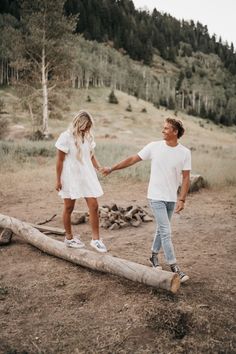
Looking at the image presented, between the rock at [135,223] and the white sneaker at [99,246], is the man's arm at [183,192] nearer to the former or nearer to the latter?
the white sneaker at [99,246]

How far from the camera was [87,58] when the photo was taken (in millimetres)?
→ 78750

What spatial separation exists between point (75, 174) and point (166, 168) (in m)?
1.38

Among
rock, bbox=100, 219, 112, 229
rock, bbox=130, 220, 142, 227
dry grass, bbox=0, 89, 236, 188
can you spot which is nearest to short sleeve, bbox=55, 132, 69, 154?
rock, bbox=100, 219, 112, 229

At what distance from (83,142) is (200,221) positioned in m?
4.07

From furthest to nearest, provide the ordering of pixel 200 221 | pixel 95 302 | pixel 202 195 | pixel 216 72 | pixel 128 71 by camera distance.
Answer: pixel 216 72
pixel 128 71
pixel 202 195
pixel 200 221
pixel 95 302

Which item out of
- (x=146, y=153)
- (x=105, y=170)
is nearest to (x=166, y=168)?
(x=146, y=153)

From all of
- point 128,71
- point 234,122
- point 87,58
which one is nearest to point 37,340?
point 87,58

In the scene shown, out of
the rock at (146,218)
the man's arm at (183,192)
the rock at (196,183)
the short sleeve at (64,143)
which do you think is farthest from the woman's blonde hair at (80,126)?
the rock at (196,183)

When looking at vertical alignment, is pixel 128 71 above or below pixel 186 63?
below

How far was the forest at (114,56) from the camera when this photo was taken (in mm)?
26609

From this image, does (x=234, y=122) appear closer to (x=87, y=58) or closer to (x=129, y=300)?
(x=87, y=58)

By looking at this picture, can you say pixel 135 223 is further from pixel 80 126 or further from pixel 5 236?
pixel 80 126

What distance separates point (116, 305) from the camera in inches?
156

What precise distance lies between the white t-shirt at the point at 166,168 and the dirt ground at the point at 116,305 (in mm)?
1134
